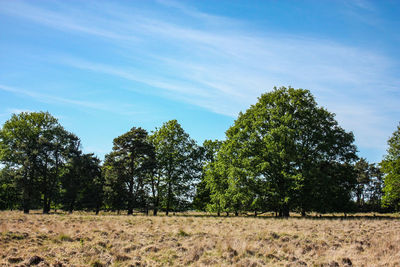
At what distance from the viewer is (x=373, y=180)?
78.4 metres

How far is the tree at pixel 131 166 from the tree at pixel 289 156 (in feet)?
47.2

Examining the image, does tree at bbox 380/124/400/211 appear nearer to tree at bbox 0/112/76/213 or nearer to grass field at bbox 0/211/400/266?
grass field at bbox 0/211/400/266

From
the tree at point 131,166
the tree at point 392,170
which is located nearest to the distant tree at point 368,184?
the tree at point 392,170

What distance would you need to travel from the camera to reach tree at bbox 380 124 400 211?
3509 centimetres

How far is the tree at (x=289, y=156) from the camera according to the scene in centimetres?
3050

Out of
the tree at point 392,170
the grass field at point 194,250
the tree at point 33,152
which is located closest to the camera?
the grass field at point 194,250

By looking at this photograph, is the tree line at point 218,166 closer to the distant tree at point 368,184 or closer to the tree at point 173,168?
the tree at point 173,168

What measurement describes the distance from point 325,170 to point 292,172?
389 centimetres

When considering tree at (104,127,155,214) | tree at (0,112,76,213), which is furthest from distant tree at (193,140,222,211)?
tree at (0,112,76,213)

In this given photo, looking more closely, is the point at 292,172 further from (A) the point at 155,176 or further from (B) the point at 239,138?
(A) the point at 155,176

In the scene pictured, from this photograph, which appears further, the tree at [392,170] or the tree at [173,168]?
the tree at [173,168]

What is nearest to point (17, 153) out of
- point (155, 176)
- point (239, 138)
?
point (155, 176)

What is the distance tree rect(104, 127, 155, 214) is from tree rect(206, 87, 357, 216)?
1438 centimetres

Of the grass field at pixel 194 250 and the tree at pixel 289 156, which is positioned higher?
the tree at pixel 289 156
